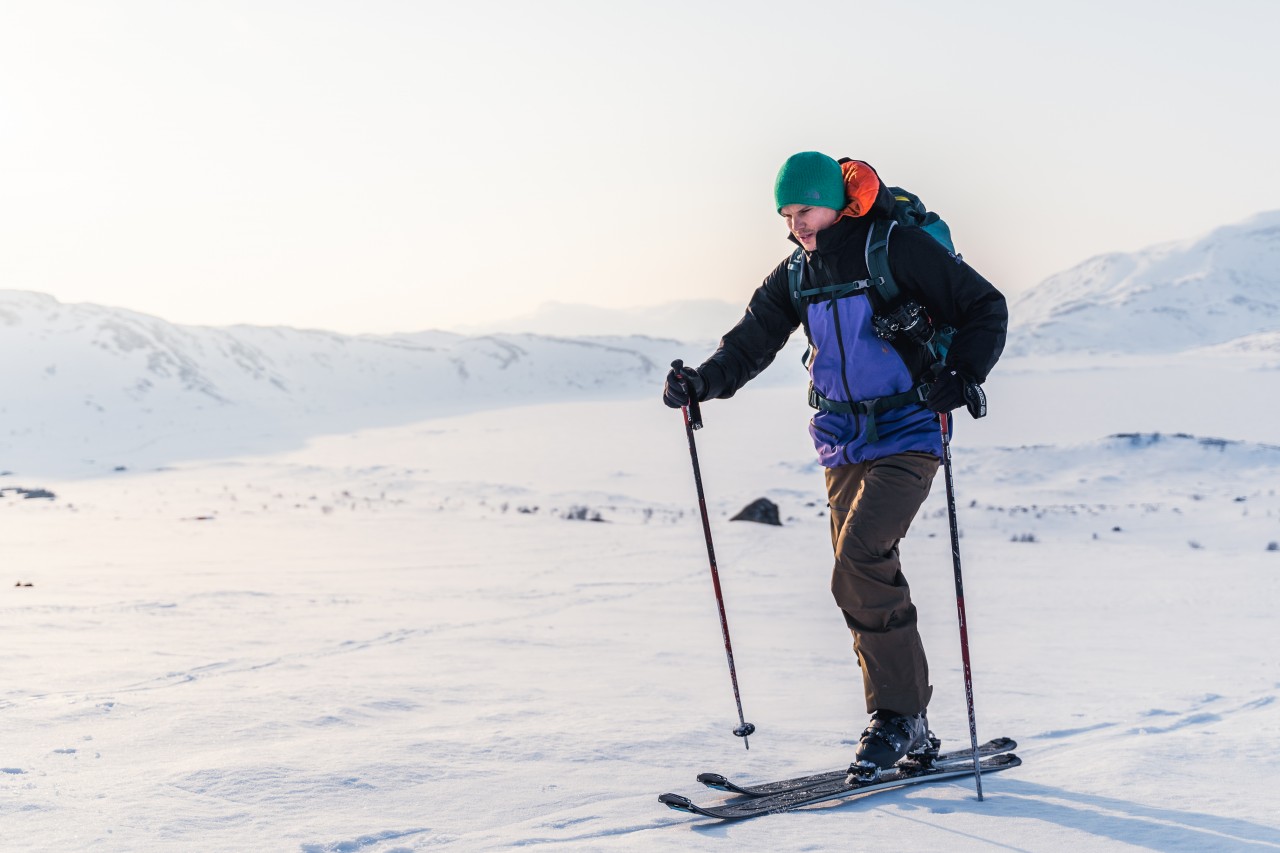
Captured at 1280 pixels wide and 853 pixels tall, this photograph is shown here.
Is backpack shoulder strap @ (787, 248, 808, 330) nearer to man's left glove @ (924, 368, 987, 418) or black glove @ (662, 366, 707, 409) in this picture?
black glove @ (662, 366, 707, 409)

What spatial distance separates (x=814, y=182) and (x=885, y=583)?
4.41ft

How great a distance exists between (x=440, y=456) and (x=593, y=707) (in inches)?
1361

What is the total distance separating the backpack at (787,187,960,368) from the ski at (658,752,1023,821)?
132 cm

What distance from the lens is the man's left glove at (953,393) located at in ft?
10.3

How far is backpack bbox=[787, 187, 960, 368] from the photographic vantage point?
3279mm

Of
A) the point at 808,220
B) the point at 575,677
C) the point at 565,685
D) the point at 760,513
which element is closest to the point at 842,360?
the point at 808,220

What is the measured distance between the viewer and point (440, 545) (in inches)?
470

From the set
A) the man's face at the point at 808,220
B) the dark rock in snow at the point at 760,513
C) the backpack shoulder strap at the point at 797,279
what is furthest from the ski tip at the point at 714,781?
the dark rock in snow at the point at 760,513

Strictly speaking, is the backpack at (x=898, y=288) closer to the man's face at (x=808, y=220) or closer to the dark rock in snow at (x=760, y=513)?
the man's face at (x=808, y=220)

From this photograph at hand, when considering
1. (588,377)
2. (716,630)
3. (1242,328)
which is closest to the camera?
(716,630)

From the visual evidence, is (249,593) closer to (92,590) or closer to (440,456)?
(92,590)

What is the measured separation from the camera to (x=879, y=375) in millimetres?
3406

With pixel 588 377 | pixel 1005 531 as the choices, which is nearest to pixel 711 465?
pixel 1005 531

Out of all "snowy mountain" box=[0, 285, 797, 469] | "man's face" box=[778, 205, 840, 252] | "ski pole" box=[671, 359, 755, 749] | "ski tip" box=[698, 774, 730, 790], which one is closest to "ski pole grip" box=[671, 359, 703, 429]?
"ski pole" box=[671, 359, 755, 749]
